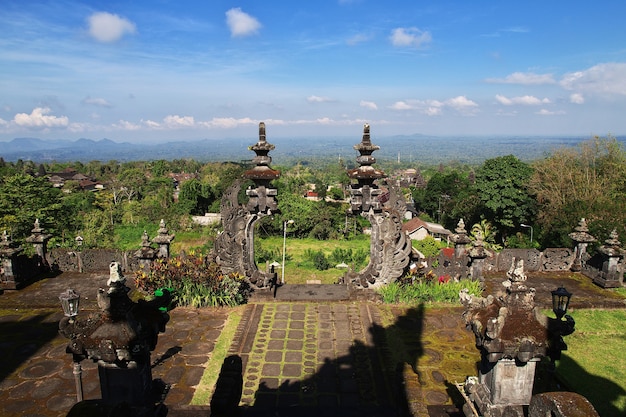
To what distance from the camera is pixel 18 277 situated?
12641mm

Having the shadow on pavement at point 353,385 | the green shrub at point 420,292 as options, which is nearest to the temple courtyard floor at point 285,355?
the shadow on pavement at point 353,385

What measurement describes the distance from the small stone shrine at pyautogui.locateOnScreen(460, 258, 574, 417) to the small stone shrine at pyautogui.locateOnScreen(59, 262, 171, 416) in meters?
4.01

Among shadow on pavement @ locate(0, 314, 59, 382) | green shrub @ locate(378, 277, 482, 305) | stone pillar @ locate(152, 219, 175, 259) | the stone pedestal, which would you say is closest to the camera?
the stone pedestal

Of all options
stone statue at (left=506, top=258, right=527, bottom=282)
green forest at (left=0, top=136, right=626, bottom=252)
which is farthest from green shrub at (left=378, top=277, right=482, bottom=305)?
green forest at (left=0, top=136, right=626, bottom=252)

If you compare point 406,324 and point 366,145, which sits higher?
point 366,145

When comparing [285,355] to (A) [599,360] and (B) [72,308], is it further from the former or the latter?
(A) [599,360]

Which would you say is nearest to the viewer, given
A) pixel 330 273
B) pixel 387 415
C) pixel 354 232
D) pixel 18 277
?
Result: pixel 387 415

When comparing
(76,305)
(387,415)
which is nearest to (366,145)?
(387,415)

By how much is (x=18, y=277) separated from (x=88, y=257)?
2.02 m

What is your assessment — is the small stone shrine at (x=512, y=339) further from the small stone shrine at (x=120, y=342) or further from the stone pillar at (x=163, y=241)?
the stone pillar at (x=163, y=241)

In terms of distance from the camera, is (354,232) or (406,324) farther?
(354,232)

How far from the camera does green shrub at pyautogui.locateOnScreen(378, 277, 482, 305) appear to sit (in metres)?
11.3

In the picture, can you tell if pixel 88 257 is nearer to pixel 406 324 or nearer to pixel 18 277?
pixel 18 277

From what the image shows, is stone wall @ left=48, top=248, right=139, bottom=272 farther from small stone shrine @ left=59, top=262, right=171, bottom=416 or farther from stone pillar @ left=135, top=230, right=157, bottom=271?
small stone shrine @ left=59, top=262, right=171, bottom=416
